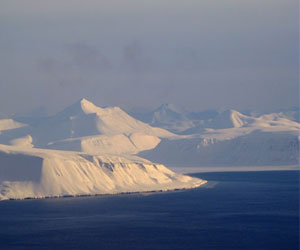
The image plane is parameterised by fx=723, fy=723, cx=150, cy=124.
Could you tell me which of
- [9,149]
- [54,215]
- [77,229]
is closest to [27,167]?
[9,149]

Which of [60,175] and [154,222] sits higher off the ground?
[60,175]

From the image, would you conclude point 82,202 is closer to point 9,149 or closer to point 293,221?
point 9,149

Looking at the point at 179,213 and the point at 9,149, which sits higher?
the point at 9,149

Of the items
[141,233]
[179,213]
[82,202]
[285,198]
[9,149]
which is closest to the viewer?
[141,233]

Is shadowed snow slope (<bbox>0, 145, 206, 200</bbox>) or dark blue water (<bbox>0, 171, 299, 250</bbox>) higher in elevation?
shadowed snow slope (<bbox>0, 145, 206, 200</bbox>)

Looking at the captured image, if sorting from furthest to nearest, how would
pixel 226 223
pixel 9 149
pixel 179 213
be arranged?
1. pixel 9 149
2. pixel 179 213
3. pixel 226 223
